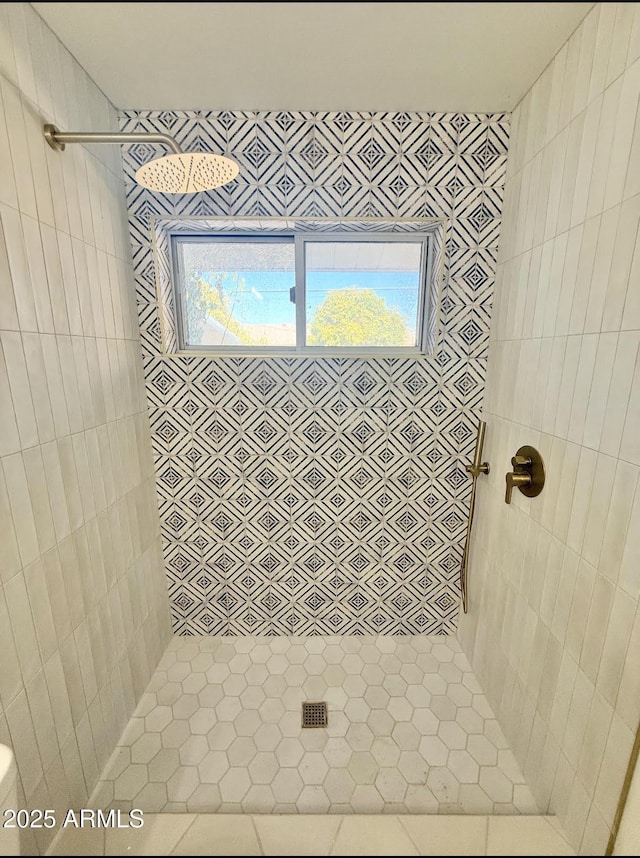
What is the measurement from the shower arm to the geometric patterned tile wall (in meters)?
0.45

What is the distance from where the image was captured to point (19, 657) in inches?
36.9

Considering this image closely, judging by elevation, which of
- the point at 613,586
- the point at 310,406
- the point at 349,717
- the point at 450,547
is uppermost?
the point at 310,406

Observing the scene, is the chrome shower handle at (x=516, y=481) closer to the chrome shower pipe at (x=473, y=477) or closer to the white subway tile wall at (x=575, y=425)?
the white subway tile wall at (x=575, y=425)

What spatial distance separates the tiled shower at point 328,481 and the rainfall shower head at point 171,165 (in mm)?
89

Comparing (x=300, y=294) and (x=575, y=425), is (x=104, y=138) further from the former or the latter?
(x=575, y=425)

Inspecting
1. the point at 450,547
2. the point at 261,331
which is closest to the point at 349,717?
the point at 450,547

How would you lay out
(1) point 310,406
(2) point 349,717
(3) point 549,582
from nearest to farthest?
1. (3) point 549,582
2. (2) point 349,717
3. (1) point 310,406

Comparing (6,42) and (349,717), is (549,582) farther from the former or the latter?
(6,42)

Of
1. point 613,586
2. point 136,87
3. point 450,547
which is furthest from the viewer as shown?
point 450,547

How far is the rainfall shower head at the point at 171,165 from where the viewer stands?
39.7 inches

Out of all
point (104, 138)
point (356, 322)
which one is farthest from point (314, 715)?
point (104, 138)

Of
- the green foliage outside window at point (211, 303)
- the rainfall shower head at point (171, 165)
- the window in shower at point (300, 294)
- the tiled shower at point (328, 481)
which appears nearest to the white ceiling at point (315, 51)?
the tiled shower at point (328, 481)

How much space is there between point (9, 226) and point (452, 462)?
1.75 m

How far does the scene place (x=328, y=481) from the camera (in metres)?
1.74
